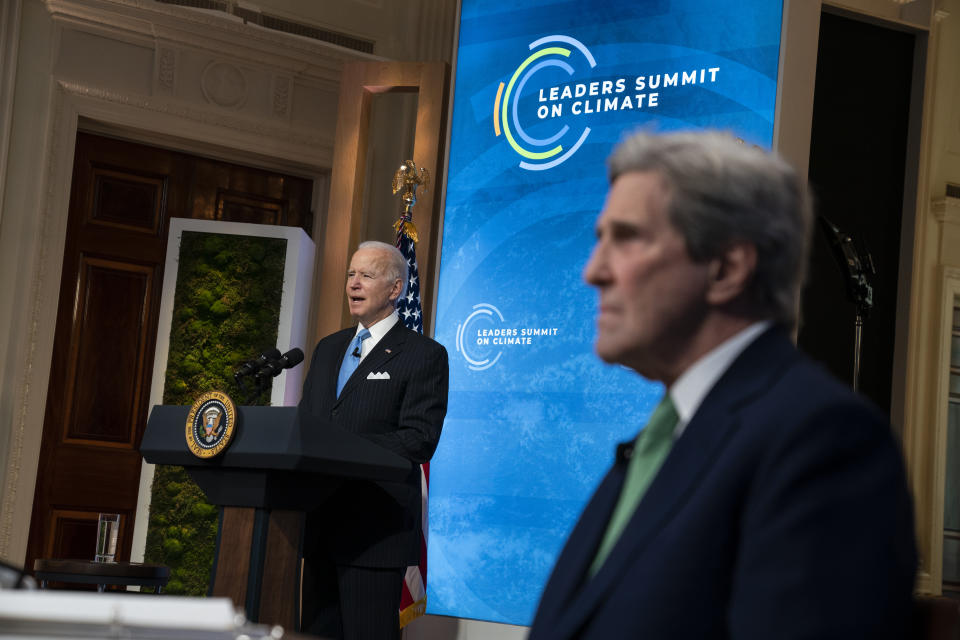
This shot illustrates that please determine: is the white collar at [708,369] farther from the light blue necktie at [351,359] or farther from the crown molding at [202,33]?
the crown molding at [202,33]

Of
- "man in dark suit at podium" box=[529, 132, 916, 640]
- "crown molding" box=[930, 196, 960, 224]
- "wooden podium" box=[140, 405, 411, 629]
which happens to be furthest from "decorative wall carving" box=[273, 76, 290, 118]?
"man in dark suit at podium" box=[529, 132, 916, 640]

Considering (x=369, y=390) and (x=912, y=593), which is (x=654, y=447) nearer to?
(x=912, y=593)

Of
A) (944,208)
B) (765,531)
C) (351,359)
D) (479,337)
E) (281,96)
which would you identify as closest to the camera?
(765,531)

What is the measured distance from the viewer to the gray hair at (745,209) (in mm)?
1072

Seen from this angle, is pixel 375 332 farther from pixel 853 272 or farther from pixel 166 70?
pixel 166 70

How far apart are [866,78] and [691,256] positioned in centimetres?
681

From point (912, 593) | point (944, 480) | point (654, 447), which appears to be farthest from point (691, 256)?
point (944, 480)

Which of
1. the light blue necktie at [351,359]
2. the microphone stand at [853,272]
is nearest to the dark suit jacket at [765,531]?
the light blue necktie at [351,359]

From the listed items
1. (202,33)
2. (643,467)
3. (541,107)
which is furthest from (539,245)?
(643,467)

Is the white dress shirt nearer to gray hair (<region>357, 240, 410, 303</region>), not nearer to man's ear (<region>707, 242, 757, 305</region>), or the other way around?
gray hair (<region>357, 240, 410, 303</region>)

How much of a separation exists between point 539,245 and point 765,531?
13.4 feet

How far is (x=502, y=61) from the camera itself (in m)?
5.25

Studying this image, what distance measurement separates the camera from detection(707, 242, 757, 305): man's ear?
1080 mm

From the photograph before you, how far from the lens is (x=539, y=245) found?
16.2ft
